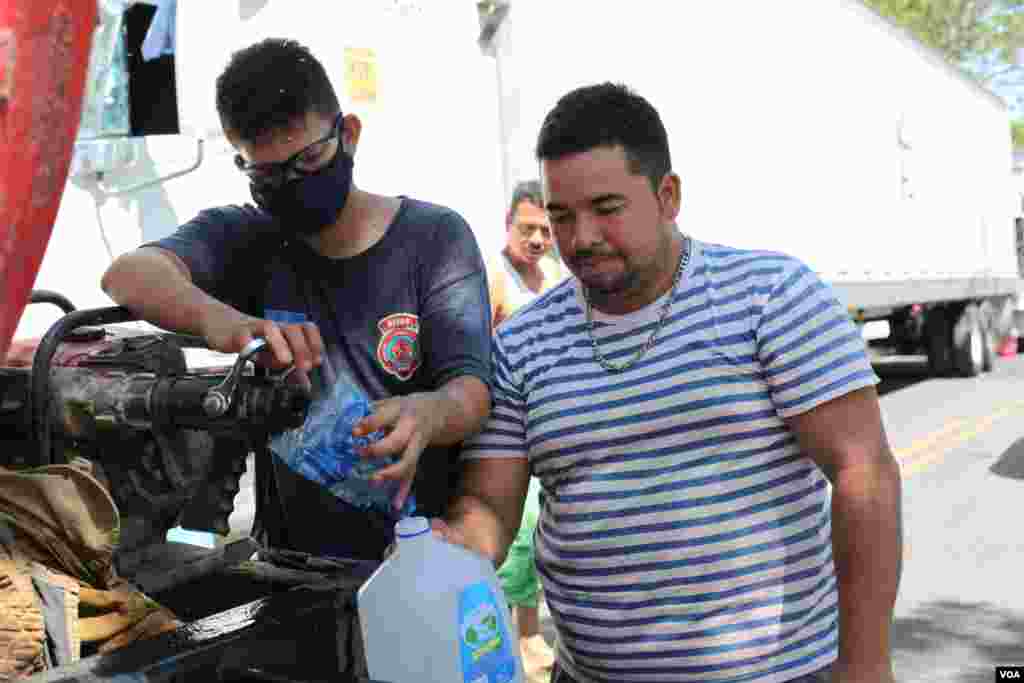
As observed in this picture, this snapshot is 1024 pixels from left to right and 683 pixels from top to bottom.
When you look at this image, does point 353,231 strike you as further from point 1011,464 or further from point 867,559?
point 1011,464

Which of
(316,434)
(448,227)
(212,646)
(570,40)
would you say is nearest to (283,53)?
(448,227)

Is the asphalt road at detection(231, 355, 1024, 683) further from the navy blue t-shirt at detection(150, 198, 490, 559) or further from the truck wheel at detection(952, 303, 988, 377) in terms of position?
the truck wheel at detection(952, 303, 988, 377)

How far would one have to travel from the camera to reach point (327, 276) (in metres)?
2.04

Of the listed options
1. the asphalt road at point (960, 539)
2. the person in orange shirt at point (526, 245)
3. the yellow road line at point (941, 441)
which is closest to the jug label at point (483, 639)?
the person in orange shirt at point (526, 245)

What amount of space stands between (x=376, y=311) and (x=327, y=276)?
0.12 metres

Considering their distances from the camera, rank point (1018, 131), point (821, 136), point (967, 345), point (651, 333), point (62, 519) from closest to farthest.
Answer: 1. point (62, 519)
2. point (651, 333)
3. point (821, 136)
4. point (967, 345)
5. point (1018, 131)

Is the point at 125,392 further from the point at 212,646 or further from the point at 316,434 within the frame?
the point at 212,646

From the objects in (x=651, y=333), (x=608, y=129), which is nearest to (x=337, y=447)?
(x=651, y=333)

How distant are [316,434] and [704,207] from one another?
8.18 metres

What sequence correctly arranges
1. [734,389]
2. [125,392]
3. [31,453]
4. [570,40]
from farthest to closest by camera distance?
[570,40] → [734,389] → [31,453] → [125,392]

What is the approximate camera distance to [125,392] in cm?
164

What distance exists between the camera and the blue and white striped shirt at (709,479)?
6.26 feet

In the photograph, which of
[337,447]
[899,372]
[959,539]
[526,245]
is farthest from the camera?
[899,372]

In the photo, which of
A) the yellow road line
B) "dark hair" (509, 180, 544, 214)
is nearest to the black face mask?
"dark hair" (509, 180, 544, 214)
